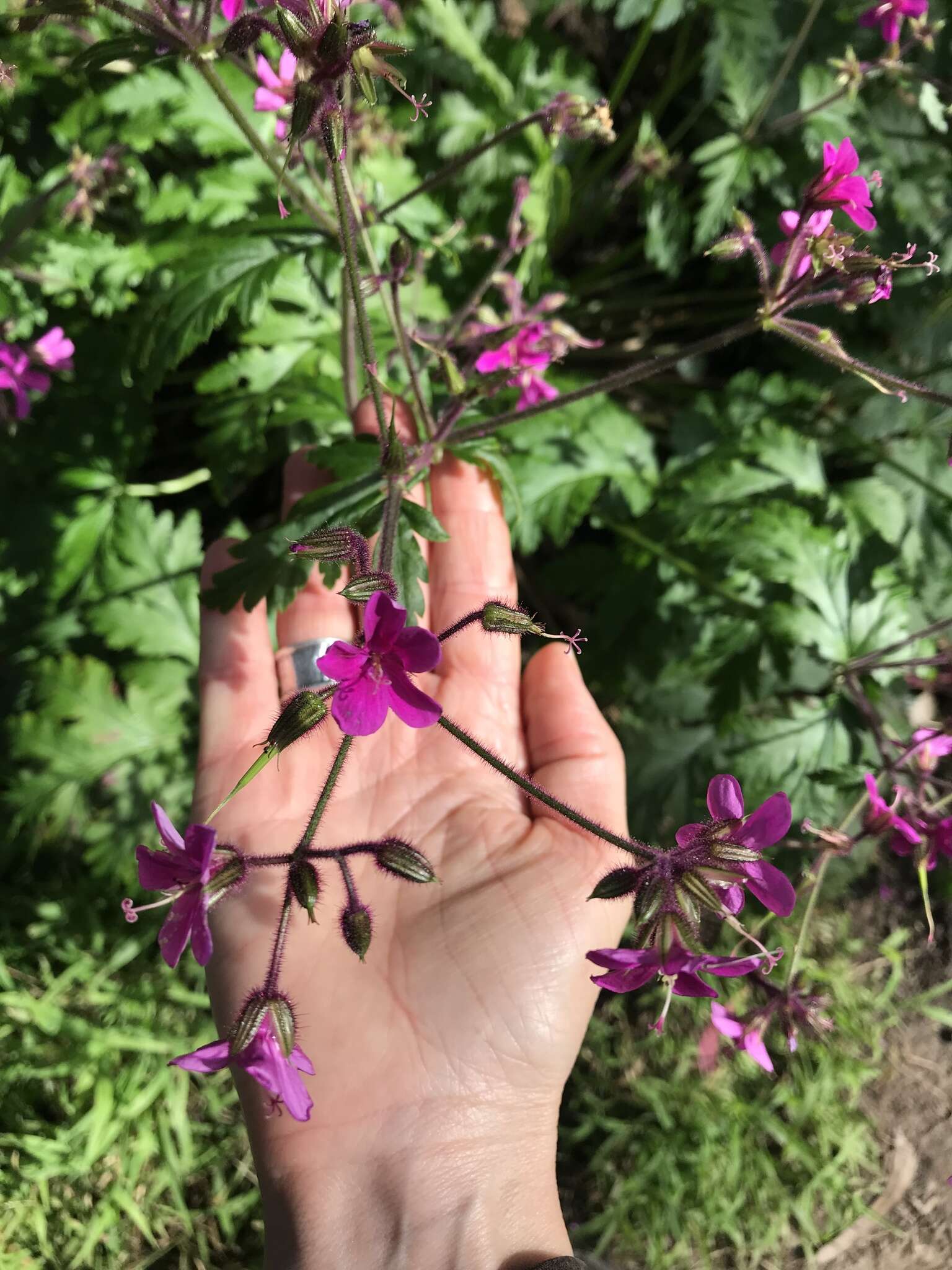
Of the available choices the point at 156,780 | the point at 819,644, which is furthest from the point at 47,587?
the point at 819,644

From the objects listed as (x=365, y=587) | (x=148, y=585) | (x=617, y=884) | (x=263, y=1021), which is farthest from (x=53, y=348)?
(x=617, y=884)

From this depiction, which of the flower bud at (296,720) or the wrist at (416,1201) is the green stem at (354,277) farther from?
the wrist at (416,1201)

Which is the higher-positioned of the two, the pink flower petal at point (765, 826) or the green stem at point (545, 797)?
the green stem at point (545, 797)

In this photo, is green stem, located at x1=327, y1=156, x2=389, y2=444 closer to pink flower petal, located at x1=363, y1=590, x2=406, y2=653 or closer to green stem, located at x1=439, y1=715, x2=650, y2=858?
pink flower petal, located at x1=363, y1=590, x2=406, y2=653

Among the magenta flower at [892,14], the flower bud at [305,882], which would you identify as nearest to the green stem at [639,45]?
the magenta flower at [892,14]

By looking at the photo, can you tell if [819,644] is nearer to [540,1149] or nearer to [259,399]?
[540,1149]
